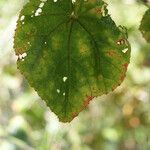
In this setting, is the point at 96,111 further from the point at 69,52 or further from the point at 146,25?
the point at 69,52

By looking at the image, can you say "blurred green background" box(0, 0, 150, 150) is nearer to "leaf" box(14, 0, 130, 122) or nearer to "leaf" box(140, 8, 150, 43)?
"leaf" box(140, 8, 150, 43)

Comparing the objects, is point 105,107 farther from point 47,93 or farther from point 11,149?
point 47,93

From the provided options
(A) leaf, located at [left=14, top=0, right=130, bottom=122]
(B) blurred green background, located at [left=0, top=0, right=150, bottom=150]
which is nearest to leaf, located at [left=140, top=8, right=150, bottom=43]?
(A) leaf, located at [left=14, top=0, right=130, bottom=122]

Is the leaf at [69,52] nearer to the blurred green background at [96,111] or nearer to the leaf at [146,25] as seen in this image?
the leaf at [146,25]

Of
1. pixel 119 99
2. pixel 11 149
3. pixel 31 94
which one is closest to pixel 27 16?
pixel 11 149

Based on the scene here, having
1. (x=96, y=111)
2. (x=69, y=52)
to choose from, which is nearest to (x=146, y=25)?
(x=69, y=52)

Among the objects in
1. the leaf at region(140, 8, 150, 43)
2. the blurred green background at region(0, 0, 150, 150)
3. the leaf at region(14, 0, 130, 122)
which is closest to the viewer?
the leaf at region(14, 0, 130, 122)
